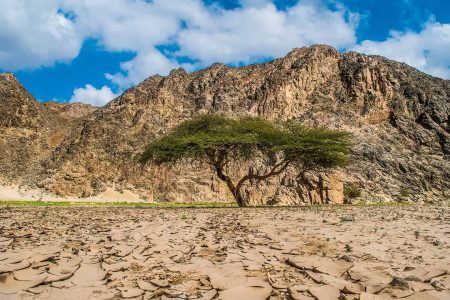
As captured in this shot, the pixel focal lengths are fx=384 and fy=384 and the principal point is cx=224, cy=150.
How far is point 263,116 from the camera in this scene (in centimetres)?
7494

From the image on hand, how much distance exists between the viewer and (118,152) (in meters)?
71.2

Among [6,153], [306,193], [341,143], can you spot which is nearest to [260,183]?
[306,193]

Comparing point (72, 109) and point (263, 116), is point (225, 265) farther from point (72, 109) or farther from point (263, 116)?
point (72, 109)

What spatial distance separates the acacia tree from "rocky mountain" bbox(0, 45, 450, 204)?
933 inches

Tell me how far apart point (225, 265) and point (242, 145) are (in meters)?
25.9

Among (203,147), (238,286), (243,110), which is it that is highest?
(243,110)

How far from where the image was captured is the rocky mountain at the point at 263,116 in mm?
64125

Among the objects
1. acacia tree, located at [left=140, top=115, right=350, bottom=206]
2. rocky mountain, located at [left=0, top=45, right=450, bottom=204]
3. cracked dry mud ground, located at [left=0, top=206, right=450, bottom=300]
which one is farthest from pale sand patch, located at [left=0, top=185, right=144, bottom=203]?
cracked dry mud ground, located at [left=0, top=206, right=450, bottom=300]

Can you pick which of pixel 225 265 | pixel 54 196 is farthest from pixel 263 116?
pixel 225 265

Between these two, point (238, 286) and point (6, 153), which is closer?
point (238, 286)

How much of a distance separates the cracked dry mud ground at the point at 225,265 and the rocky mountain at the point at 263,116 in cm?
4764

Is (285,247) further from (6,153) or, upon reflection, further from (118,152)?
(6,153)

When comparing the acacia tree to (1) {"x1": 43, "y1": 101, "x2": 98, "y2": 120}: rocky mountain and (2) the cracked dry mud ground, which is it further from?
(1) {"x1": 43, "y1": 101, "x2": 98, "y2": 120}: rocky mountain

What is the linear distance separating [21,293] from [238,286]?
304 centimetres
